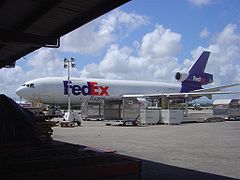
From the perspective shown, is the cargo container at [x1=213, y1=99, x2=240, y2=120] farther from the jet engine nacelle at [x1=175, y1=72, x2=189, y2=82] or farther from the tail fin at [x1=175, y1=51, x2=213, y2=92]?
the tail fin at [x1=175, y1=51, x2=213, y2=92]

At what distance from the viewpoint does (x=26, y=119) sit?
9961mm

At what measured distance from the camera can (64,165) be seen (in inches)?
234

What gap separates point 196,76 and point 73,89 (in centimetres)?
2424

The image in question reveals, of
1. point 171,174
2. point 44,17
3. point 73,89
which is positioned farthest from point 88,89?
point 171,174

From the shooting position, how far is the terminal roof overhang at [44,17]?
8.79 m

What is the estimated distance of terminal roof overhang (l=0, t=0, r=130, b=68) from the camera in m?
8.79

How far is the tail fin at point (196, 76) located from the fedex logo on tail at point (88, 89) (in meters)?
15.8

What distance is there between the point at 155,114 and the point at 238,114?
1265 centimetres

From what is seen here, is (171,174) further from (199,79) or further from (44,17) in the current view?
(199,79)

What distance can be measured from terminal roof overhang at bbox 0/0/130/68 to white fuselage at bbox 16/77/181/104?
2673 centimetres

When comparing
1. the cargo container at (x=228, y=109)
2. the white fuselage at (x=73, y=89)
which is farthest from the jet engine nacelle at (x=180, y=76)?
the cargo container at (x=228, y=109)

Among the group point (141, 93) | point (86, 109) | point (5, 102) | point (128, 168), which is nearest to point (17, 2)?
point (5, 102)

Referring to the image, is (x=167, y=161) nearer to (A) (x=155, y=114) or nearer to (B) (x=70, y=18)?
(B) (x=70, y=18)

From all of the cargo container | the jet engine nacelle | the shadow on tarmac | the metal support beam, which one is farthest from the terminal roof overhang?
A: the jet engine nacelle
